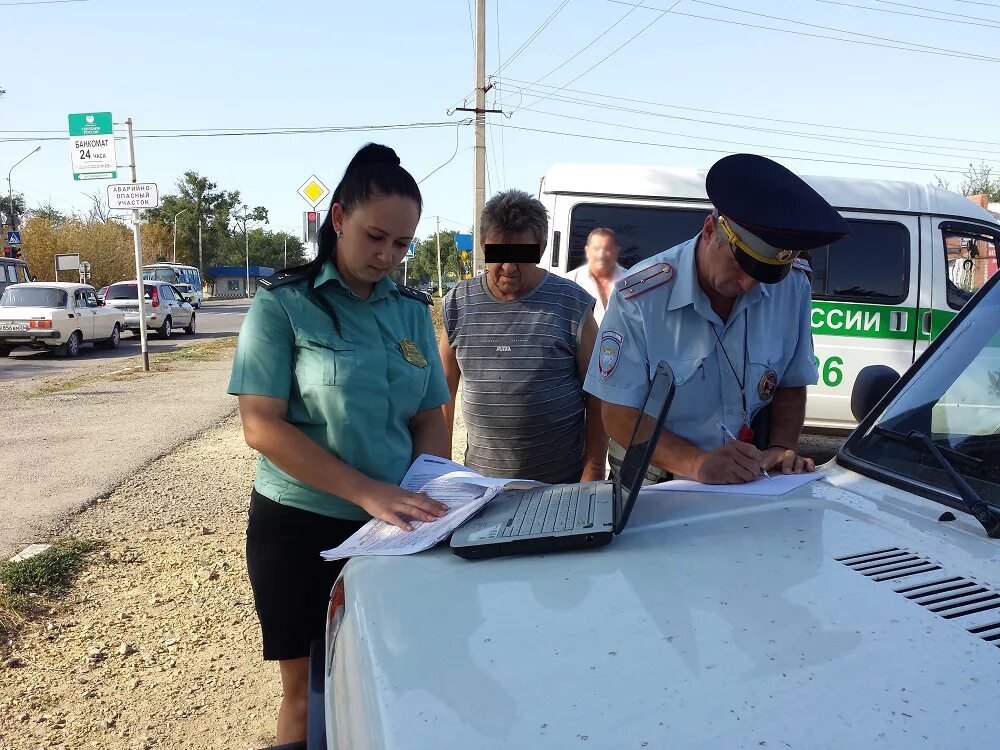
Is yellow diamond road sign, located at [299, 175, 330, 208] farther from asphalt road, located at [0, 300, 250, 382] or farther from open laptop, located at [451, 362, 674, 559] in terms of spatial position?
open laptop, located at [451, 362, 674, 559]

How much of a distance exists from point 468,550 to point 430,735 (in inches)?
21.6

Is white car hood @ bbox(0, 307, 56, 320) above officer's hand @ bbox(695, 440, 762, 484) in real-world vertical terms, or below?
below

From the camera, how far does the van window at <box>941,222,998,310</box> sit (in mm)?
6746

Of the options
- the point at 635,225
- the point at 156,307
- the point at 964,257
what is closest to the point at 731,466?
the point at 635,225

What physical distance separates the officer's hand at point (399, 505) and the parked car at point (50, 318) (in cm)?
1723

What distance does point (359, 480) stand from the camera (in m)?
1.91

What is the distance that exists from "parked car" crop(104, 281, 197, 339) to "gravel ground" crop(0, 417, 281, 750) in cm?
1800

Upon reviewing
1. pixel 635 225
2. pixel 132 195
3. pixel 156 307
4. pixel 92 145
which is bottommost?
pixel 156 307

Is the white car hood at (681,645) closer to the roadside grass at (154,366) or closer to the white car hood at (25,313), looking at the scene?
the roadside grass at (154,366)

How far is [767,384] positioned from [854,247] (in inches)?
195

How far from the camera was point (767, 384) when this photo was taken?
2.38 meters

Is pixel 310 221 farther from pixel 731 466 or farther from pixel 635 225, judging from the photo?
pixel 731 466

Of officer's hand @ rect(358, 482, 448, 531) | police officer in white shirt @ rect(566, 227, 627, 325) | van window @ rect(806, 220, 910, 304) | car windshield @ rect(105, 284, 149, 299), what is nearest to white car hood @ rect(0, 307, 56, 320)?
car windshield @ rect(105, 284, 149, 299)

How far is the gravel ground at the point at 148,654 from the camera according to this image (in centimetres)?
296
